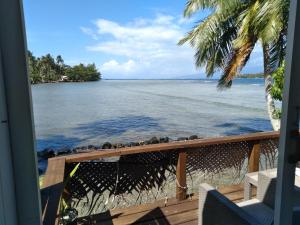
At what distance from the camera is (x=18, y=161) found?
0.66 m

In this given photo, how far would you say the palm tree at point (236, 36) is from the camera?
245 inches

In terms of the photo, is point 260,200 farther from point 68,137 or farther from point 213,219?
point 68,137

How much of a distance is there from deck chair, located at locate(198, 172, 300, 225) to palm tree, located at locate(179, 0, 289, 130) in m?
4.84

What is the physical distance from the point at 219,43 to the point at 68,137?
44.9ft

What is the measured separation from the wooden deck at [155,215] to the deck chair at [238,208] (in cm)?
58

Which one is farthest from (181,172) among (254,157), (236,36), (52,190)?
(236,36)

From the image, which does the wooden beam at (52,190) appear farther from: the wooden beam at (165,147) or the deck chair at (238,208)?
the deck chair at (238,208)

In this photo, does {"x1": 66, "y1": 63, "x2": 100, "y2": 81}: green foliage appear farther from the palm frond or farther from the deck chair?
the deck chair

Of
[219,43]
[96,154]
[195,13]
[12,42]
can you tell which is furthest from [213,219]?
[195,13]

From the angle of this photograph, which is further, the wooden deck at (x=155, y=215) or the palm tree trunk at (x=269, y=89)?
the palm tree trunk at (x=269, y=89)

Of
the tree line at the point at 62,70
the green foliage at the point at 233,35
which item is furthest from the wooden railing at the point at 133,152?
the tree line at the point at 62,70

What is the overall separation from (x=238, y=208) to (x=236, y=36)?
7.16 meters

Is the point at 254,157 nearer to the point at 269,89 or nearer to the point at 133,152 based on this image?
the point at 133,152

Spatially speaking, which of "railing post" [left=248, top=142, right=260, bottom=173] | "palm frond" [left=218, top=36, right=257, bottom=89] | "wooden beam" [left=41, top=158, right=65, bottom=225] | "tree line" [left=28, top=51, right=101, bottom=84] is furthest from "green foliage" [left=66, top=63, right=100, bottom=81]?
"wooden beam" [left=41, top=158, right=65, bottom=225]
